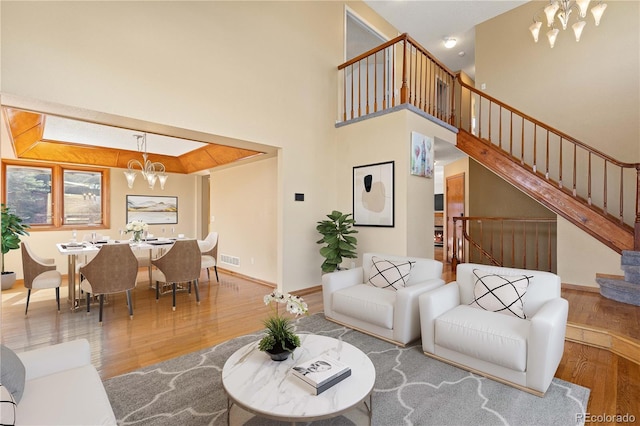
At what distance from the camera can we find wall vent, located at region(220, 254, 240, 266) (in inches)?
248

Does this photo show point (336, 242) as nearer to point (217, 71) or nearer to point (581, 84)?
point (217, 71)

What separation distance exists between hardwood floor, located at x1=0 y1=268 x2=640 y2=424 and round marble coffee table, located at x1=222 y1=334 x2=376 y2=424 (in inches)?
52.2

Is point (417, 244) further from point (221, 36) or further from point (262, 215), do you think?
point (221, 36)

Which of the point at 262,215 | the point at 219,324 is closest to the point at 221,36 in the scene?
the point at 262,215

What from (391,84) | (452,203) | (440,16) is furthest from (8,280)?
(440,16)

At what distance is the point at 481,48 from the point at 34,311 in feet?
28.6

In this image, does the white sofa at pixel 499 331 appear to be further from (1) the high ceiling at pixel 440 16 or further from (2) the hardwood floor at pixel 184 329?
(1) the high ceiling at pixel 440 16

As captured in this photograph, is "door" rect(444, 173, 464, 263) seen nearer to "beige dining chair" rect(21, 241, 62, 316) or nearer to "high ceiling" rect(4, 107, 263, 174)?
"high ceiling" rect(4, 107, 263, 174)

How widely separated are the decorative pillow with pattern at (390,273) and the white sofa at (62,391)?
262 cm

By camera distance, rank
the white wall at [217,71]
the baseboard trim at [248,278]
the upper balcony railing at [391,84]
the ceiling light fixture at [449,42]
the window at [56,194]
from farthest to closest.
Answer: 1. the ceiling light fixture at [449,42]
2. the window at [56,194]
3. the baseboard trim at [248,278]
4. the upper balcony railing at [391,84]
5. the white wall at [217,71]

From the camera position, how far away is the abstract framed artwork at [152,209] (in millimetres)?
6953

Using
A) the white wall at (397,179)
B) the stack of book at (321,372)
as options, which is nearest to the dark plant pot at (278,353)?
the stack of book at (321,372)

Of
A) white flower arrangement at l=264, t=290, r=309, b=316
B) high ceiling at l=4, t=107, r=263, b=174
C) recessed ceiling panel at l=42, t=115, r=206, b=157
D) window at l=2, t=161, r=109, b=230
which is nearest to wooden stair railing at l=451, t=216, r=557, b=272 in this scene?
white flower arrangement at l=264, t=290, r=309, b=316

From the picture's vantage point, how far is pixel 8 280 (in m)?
5.07
